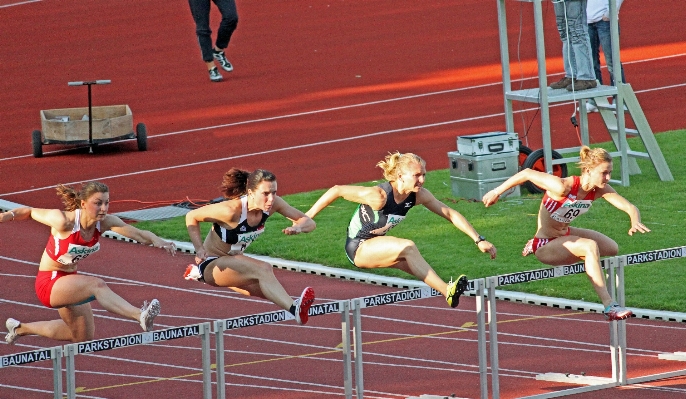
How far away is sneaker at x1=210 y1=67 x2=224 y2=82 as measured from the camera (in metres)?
20.0

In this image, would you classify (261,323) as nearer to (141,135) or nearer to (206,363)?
(206,363)

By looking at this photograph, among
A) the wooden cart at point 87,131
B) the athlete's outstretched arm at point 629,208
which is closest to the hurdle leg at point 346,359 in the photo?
the athlete's outstretched arm at point 629,208

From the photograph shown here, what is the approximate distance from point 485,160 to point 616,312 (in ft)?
17.4

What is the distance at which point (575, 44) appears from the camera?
14188 millimetres

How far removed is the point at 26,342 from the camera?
1090cm

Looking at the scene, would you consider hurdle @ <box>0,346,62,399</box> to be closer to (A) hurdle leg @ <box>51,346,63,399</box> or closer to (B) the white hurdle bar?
(A) hurdle leg @ <box>51,346,63,399</box>

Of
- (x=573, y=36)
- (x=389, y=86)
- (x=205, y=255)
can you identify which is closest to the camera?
(x=205, y=255)

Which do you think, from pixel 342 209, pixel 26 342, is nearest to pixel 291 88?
pixel 342 209

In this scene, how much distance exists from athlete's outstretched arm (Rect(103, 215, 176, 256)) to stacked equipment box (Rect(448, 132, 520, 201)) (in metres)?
6.30

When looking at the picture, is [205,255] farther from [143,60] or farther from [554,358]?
[143,60]

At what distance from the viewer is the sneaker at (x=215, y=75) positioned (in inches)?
789

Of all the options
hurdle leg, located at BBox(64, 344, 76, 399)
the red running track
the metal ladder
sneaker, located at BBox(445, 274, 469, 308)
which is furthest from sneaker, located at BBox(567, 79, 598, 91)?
hurdle leg, located at BBox(64, 344, 76, 399)

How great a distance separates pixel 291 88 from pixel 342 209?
547 centimetres

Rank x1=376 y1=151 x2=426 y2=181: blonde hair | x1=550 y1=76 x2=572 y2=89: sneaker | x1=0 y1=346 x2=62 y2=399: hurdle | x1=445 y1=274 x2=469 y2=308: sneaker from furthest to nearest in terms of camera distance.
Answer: x1=550 y1=76 x2=572 y2=89: sneaker < x1=376 y1=151 x2=426 y2=181: blonde hair < x1=445 y1=274 x2=469 y2=308: sneaker < x1=0 y1=346 x2=62 y2=399: hurdle
